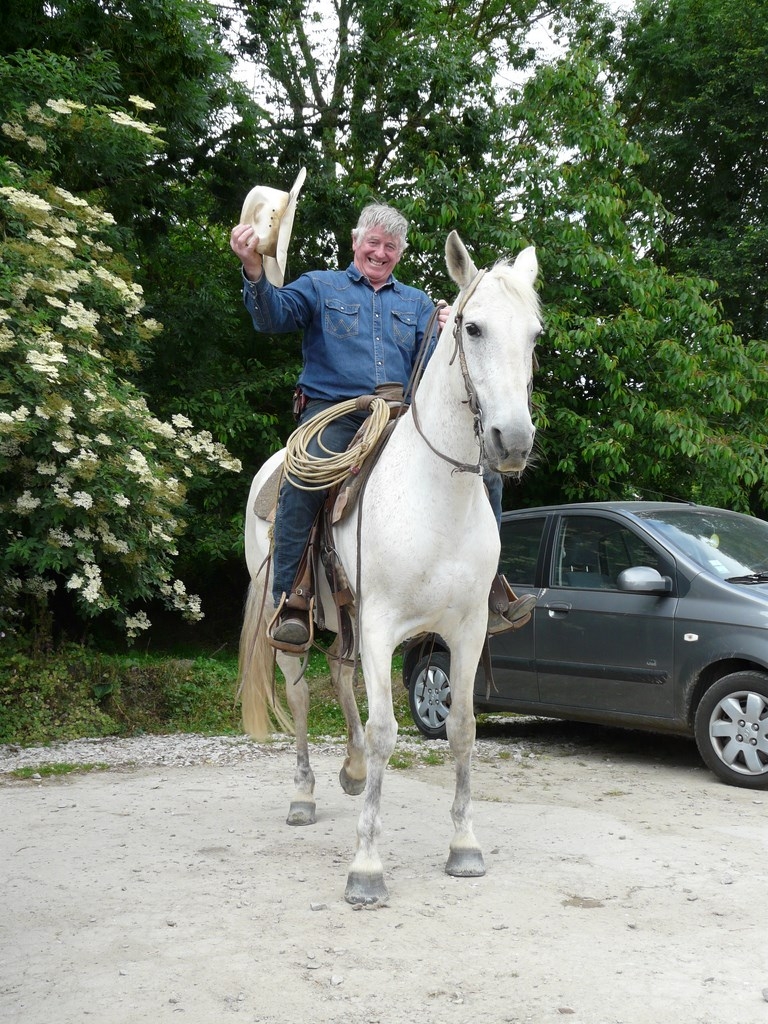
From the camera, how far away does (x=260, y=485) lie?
6.38 m

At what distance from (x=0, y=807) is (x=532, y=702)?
12.5ft

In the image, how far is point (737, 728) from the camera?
21.9ft

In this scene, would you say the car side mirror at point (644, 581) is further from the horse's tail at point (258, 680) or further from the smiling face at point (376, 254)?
the smiling face at point (376, 254)

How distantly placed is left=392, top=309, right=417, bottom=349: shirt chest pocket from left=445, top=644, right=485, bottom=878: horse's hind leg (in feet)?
5.50

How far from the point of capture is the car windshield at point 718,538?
734 cm

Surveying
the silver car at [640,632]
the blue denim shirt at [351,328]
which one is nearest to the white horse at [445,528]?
the blue denim shirt at [351,328]

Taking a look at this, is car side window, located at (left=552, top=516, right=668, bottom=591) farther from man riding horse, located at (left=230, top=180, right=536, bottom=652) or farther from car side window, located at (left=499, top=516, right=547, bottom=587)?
man riding horse, located at (left=230, top=180, right=536, bottom=652)

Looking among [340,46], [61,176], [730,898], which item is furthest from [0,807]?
[340,46]

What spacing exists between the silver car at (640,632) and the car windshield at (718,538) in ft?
0.04

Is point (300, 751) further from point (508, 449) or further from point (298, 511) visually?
point (508, 449)

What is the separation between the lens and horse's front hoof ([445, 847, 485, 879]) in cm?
477

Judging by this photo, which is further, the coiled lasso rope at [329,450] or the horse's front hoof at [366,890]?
the coiled lasso rope at [329,450]

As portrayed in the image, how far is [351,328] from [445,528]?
1.36 m

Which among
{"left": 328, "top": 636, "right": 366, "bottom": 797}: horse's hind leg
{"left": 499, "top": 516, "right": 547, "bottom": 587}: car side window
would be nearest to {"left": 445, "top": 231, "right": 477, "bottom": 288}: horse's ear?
{"left": 328, "top": 636, "right": 366, "bottom": 797}: horse's hind leg
